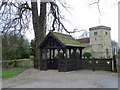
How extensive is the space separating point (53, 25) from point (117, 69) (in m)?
10.2

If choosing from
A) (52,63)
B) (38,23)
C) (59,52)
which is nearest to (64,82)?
(59,52)

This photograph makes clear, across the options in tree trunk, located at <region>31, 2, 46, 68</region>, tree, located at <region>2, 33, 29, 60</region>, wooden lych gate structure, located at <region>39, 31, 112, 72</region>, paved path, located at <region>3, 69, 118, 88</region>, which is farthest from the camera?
tree, located at <region>2, 33, 29, 60</region>

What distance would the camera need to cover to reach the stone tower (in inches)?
1633

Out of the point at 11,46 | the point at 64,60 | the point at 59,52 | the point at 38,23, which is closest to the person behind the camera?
the point at 64,60

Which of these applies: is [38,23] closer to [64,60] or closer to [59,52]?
[59,52]

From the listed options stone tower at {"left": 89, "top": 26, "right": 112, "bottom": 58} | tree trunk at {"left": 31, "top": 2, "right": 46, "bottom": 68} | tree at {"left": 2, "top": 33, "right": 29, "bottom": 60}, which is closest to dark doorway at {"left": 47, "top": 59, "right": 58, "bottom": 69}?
tree trunk at {"left": 31, "top": 2, "right": 46, "bottom": 68}

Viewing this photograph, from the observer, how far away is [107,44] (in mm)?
43188

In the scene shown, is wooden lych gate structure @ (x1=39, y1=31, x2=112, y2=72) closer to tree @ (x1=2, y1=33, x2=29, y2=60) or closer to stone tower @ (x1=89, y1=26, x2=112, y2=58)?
tree @ (x1=2, y1=33, x2=29, y2=60)

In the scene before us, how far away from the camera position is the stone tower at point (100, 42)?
4147 centimetres

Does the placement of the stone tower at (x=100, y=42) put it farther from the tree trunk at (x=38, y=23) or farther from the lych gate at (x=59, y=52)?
the lych gate at (x=59, y=52)

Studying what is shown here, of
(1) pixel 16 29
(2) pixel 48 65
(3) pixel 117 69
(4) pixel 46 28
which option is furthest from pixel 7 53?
(3) pixel 117 69

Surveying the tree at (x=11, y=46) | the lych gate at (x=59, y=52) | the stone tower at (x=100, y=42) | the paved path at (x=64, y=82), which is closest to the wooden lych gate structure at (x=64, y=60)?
the lych gate at (x=59, y=52)

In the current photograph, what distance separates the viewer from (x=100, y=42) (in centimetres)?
4172

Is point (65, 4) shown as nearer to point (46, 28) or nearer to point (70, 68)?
point (46, 28)
